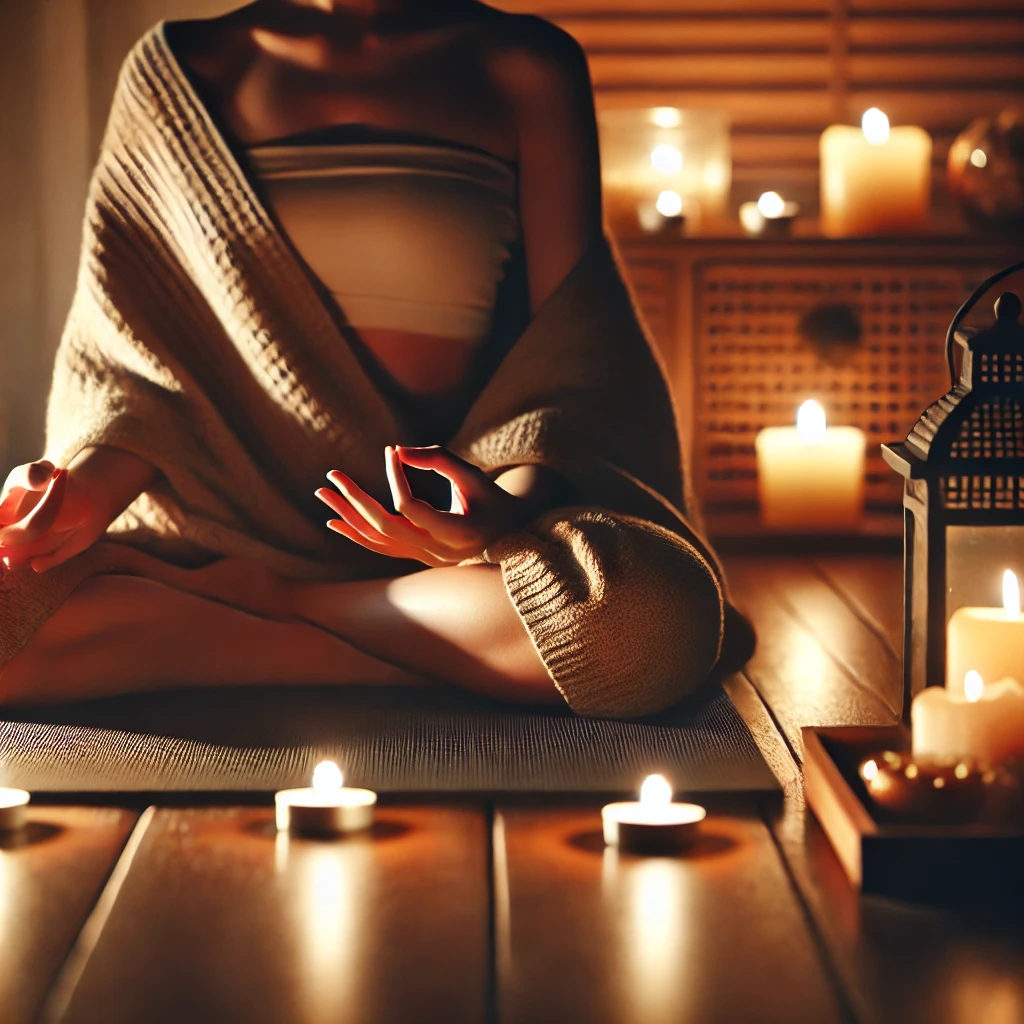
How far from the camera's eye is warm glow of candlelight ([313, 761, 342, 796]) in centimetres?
111

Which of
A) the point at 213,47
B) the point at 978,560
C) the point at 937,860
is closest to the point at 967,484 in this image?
the point at 978,560

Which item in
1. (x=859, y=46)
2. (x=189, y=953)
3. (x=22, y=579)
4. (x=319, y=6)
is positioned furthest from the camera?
(x=859, y=46)

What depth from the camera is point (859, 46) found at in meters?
2.71

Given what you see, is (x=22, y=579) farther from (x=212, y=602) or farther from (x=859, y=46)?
(x=859, y=46)

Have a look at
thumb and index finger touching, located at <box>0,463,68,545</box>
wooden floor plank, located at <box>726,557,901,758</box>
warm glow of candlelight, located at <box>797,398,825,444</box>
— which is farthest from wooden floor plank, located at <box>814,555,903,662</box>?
thumb and index finger touching, located at <box>0,463,68,545</box>

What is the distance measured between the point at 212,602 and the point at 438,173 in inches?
19.9

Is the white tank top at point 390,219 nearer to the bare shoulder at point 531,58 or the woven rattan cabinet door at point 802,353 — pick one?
the bare shoulder at point 531,58

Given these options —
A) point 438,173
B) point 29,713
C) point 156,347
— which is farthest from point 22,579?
point 438,173

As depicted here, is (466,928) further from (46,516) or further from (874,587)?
(874,587)

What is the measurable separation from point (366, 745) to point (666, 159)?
1.54 metres

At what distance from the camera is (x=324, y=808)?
3.58ft

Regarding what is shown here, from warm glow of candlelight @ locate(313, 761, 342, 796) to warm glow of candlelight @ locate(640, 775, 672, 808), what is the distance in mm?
218

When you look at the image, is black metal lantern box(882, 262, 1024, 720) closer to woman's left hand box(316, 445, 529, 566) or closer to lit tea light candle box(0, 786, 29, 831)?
woman's left hand box(316, 445, 529, 566)

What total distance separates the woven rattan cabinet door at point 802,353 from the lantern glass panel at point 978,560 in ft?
4.75
